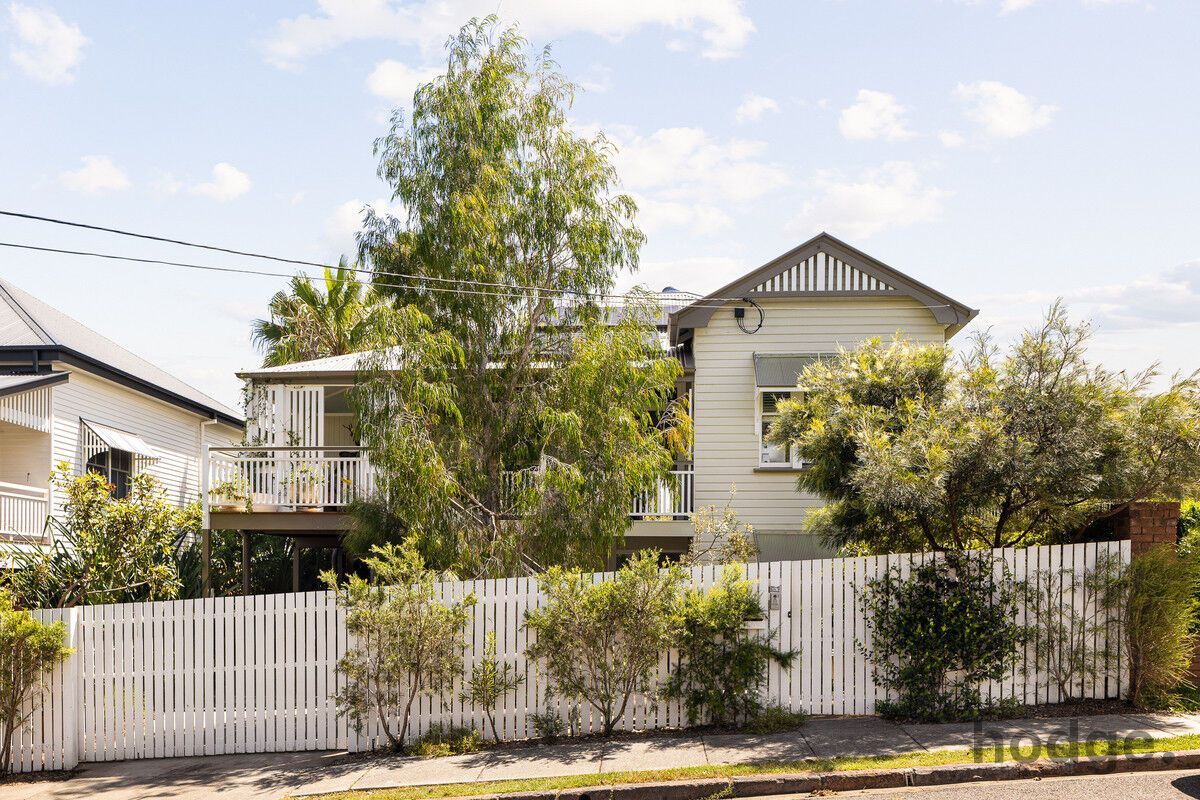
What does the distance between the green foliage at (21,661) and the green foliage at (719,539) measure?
9044mm

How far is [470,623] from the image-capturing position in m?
10.6

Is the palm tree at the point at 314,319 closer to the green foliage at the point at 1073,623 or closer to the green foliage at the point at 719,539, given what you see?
the green foliage at the point at 719,539

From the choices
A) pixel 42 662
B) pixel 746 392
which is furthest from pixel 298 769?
pixel 746 392

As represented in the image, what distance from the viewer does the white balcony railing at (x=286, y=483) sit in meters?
16.0

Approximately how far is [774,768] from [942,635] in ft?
8.69

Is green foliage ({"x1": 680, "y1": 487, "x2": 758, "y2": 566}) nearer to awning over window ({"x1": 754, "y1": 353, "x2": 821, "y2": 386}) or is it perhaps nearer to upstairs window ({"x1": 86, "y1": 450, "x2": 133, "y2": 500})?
awning over window ({"x1": 754, "y1": 353, "x2": 821, "y2": 386})

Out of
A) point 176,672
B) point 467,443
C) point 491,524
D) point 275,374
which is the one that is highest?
point 275,374

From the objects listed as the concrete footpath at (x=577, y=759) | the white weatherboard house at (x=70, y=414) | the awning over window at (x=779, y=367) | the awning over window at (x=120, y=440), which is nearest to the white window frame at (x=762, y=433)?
the awning over window at (x=779, y=367)

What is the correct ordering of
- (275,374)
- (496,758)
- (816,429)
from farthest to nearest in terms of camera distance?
(275,374) → (816,429) → (496,758)

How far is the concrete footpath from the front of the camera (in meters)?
9.13

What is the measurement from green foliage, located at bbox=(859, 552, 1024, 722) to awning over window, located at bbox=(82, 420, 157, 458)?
15.8 m

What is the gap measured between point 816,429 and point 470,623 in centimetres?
424

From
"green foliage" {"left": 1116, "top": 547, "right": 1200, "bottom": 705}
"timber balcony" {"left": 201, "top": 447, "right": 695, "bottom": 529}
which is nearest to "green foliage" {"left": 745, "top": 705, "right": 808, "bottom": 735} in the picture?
"green foliage" {"left": 1116, "top": 547, "right": 1200, "bottom": 705}

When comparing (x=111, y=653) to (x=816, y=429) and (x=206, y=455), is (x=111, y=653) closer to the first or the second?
(x=206, y=455)
